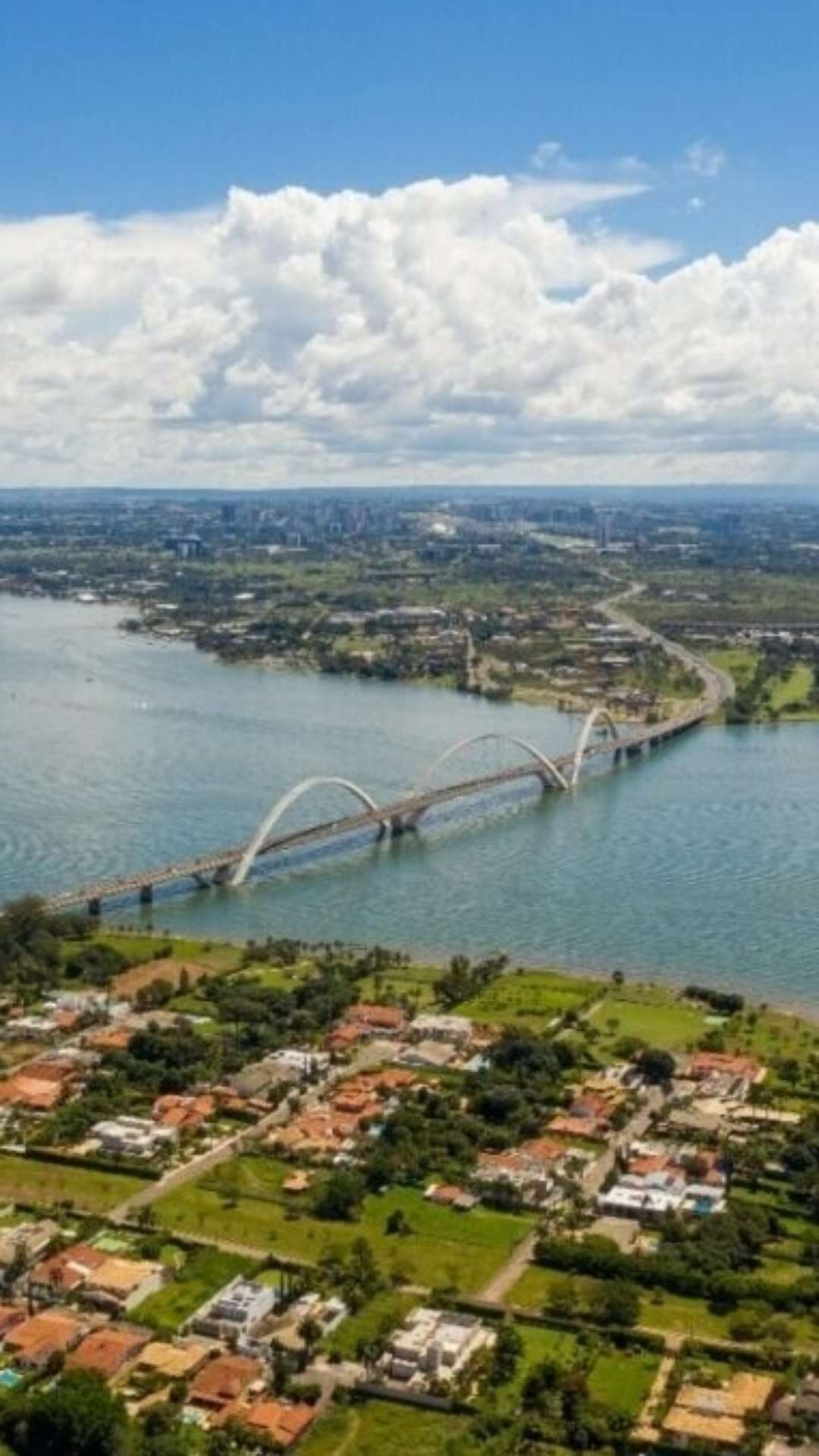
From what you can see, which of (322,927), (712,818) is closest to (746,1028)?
(322,927)

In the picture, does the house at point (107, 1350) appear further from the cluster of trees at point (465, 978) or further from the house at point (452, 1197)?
the cluster of trees at point (465, 978)

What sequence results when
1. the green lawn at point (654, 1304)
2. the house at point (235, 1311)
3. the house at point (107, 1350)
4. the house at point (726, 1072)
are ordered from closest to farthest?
the house at point (107, 1350) → the house at point (235, 1311) → the green lawn at point (654, 1304) → the house at point (726, 1072)

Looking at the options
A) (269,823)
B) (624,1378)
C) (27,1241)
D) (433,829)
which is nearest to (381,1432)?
(624,1378)

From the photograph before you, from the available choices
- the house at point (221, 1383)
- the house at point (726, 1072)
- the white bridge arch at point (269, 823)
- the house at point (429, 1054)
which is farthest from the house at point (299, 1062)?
the white bridge arch at point (269, 823)

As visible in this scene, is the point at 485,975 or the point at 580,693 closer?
the point at 485,975

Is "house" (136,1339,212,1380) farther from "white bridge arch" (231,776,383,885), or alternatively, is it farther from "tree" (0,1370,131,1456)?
A: "white bridge arch" (231,776,383,885)

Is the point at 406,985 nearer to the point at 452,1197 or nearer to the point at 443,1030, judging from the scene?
the point at 443,1030

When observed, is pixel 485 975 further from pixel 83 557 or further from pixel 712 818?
pixel 83 557
